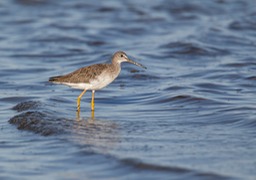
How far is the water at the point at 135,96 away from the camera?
7824mm

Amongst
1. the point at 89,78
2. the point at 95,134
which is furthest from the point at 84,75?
the point at 95,134

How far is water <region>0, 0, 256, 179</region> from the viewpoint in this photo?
782 cm

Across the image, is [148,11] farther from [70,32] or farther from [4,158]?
[4,158]

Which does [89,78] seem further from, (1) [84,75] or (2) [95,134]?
(2) [95,134]

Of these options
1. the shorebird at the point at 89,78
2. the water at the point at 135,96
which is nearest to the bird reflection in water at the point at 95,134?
the water at the point at 135,96

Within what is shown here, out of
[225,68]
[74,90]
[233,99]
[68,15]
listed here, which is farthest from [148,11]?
[233,99]

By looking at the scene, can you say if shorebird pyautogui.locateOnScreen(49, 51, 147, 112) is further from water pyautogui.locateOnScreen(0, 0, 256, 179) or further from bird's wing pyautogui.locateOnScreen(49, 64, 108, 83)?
water pyautogui.locateOnScreen(0, 0, 256, 179)

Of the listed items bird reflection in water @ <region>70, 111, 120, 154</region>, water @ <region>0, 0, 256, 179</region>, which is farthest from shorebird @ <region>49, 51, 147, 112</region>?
bird reflection in water @ <region>70, 111, 120, 154</region>

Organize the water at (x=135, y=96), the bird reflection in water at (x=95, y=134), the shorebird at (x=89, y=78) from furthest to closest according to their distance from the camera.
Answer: the shorebird at (x=89, y=78)
the bird reflection in water at (x=95, y=134)
the water at (x=135, y=96)

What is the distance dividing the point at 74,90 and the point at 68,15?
10975 mm

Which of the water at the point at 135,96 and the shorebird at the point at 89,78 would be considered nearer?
the water at the point at 135,96

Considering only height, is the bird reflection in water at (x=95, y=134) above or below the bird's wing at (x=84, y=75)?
below

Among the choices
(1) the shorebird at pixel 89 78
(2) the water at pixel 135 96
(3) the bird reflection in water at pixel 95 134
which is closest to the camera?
(2) the water at pixel 135 96

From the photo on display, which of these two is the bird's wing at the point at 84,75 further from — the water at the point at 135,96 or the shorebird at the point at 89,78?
the water at the point at 135,96
